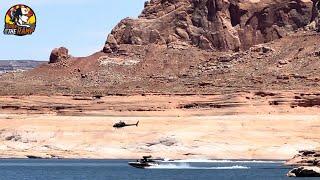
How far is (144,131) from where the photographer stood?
14675 cm

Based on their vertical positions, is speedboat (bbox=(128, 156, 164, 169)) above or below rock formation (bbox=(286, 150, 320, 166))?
below

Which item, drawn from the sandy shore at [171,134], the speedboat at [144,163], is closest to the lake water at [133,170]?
the speedboat at [144,163]

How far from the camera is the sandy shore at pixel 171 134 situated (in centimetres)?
13662

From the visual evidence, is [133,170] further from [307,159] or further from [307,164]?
[307,164]

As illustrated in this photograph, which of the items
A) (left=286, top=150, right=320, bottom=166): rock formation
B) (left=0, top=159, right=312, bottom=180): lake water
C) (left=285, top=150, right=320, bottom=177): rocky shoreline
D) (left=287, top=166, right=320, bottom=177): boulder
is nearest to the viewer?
(left=287, top=166, right=320, bottom=177): boulder

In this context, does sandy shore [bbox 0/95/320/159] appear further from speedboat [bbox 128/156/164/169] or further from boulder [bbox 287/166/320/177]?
boulder [bbox 287/166/320/177]

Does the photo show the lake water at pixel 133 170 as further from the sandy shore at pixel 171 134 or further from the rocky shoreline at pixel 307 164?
the sandy shore at pixel 171 134

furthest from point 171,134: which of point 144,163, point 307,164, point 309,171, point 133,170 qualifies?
point 309,171

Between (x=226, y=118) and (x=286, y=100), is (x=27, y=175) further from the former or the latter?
(x=286, y=100)

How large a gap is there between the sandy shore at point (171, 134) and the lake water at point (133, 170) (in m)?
5.94

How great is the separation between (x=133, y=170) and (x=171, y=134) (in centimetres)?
2967

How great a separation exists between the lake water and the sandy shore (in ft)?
19.5

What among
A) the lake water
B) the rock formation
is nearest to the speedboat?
the lake water

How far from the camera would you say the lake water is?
338 ft
